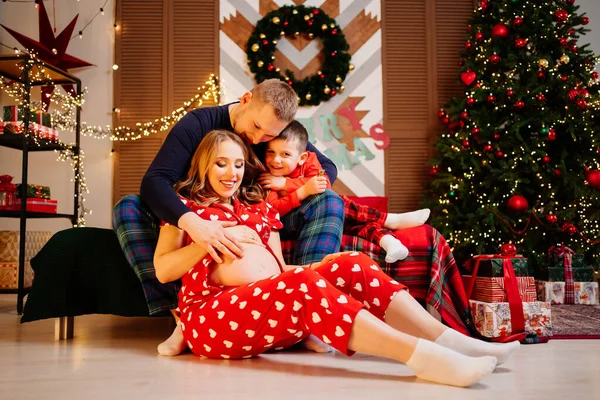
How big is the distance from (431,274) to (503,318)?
31cm

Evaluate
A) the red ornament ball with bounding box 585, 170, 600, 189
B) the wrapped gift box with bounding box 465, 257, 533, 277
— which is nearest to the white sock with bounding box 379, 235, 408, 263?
the wrapped gift box with bounding box 465, 257, 533, 277

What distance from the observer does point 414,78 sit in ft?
14.6

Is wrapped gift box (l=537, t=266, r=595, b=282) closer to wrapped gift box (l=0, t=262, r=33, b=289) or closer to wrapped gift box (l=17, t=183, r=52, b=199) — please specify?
wrapped gift box (l=17, t=183, r=52, b=199)

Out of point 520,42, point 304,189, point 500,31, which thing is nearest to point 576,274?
point 520,42

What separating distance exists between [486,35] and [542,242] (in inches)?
64.7

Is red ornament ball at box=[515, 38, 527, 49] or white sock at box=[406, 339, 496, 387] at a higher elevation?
red ornament ball at box=[515, 38, 527, 49]

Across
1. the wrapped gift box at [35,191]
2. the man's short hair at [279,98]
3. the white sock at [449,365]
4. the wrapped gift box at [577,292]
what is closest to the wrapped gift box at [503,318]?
the white sock at [449,365]

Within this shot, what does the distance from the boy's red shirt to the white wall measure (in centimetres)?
276

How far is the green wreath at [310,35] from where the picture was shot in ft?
14.2

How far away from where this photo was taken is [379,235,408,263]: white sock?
1.88 meters

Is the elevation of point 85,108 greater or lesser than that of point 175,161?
greater

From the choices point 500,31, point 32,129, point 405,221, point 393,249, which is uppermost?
point 500,31

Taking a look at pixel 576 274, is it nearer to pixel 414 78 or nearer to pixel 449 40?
pixel 414 78

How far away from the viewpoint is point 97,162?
4348mm
